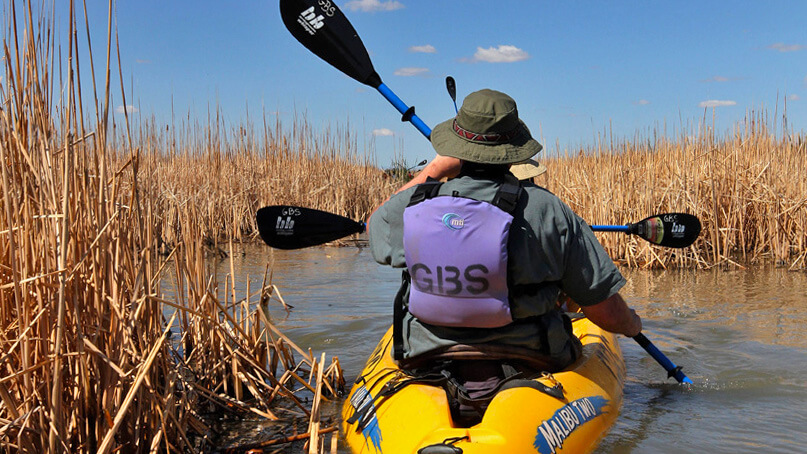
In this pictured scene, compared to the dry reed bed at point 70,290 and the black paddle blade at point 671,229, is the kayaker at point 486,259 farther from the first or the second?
the black paddle blade at point 671,229

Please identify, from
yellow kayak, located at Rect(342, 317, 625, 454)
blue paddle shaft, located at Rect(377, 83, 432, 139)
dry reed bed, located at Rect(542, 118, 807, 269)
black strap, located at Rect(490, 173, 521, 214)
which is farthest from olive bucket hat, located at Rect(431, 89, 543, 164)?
dry reed bed, located at Rect(542, 118, 807, 269)

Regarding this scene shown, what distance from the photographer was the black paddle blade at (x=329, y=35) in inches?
181

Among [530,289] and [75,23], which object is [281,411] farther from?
[75,23]

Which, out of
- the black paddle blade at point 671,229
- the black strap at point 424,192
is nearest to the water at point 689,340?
the black paddle blade at point 671,229

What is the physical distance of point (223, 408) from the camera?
3.68m

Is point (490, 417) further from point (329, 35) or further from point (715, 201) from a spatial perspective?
point (715, 201)

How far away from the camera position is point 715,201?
28.4 feet

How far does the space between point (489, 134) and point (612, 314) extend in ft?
2.88

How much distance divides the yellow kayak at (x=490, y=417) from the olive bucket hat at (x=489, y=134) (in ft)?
2.85

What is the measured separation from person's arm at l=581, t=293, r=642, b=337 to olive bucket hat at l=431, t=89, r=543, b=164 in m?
0.66

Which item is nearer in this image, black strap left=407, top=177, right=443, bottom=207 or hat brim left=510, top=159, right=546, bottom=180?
black strap left=407, top=177, right=443, bottom=207

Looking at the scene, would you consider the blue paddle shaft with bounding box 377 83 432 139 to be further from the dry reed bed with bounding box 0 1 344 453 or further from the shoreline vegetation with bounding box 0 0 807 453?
the dry reed bed with bounding box 0 1 344 453

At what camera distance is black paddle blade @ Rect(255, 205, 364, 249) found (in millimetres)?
3584

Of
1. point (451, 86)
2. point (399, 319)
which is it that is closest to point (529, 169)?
point (451, 86)
